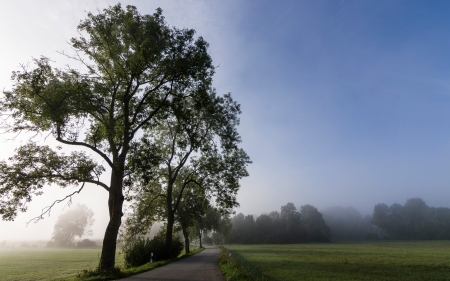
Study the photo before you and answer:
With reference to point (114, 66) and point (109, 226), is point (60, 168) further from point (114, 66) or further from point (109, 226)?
point (114, 66)

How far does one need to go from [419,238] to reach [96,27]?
147479 mm

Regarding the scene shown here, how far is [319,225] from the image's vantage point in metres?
131

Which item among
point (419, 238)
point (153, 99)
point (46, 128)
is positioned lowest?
point (419, 238)

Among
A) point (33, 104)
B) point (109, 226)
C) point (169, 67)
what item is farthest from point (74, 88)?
point (109, 226)

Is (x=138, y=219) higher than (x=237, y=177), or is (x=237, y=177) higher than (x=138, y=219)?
(x=237, y=177)

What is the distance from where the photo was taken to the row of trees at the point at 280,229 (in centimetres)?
12356

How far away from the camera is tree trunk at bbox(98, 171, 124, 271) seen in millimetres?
15328

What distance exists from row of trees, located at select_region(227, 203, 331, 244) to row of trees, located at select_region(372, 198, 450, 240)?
105 feet

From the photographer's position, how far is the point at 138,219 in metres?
32.0

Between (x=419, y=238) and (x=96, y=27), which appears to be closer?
(x=96, y=27)

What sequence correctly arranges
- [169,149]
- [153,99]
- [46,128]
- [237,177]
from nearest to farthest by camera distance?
[46,128]
[153,99]
[237,177]
[169,149]

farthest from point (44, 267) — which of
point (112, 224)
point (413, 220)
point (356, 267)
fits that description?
point (413, 220)

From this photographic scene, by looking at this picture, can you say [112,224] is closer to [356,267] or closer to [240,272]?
[240,272]

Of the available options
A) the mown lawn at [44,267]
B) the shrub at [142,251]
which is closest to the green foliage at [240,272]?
the mown lawn at [44,267]
